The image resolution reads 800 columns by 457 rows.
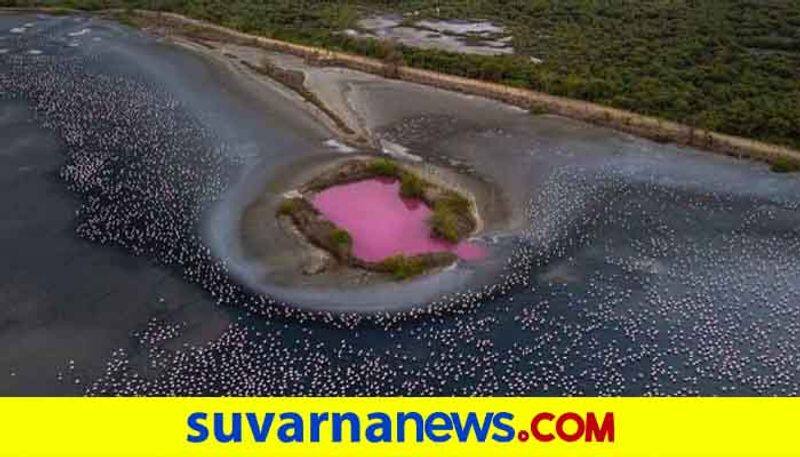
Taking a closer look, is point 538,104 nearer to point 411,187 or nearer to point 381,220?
point 411,187

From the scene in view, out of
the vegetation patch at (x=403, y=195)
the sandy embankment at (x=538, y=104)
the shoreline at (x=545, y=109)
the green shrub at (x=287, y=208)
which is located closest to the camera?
the vegetation patch at (x=403, y=195)

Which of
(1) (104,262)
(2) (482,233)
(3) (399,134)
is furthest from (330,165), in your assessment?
(1) (104,262)

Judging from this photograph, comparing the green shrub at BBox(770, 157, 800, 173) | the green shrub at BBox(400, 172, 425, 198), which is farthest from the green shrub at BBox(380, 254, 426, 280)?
the green shrub at BBox(770, 157, 800, 173)

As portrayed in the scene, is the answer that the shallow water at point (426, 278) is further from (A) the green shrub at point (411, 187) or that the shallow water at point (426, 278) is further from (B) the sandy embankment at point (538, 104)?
(A) the green shrub at point (411, 187)

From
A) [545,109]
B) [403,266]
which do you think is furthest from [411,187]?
[545,109]

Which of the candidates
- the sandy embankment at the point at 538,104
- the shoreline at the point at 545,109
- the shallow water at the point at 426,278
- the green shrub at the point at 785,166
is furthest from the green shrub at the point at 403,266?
the green shrub at the point at 785,166

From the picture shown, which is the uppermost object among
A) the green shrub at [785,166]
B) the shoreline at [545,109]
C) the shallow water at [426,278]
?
the shoreline at [545,109]
